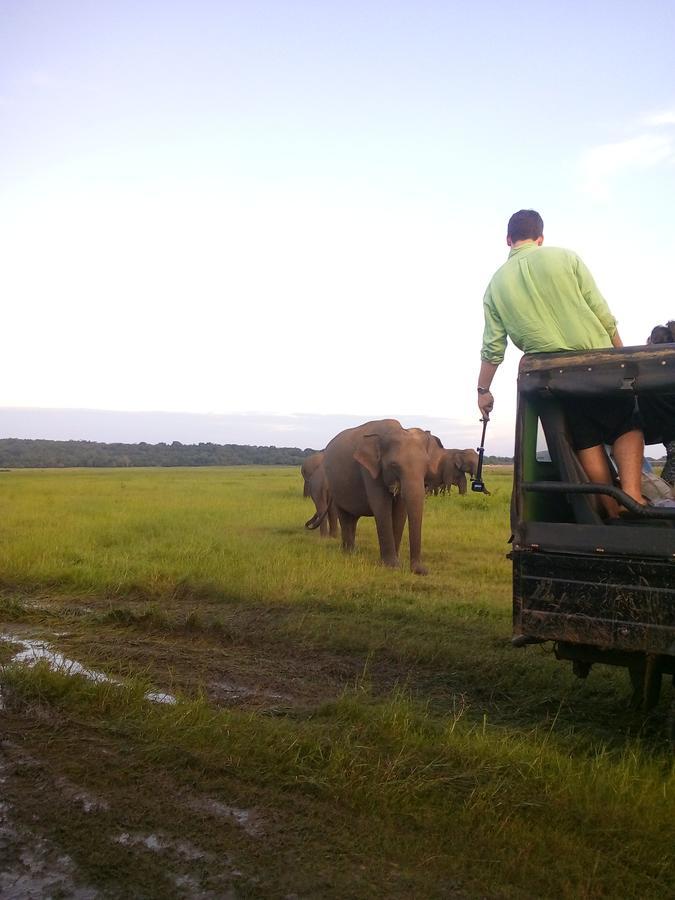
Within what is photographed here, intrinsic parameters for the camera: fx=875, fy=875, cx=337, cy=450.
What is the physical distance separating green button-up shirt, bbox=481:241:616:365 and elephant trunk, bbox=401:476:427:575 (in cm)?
606

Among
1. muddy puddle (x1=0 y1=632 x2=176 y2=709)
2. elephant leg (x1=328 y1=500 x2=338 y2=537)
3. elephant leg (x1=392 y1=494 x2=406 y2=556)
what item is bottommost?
muddy puddle (x1=0 y1=632 x2=176 y2=709)

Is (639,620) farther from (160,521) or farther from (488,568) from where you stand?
(160,521)

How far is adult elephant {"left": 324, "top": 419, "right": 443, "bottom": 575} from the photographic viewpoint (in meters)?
11.0

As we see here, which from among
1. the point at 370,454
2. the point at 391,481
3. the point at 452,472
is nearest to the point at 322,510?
the point at 370,454

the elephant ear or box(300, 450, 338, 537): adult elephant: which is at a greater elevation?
the elephant ear

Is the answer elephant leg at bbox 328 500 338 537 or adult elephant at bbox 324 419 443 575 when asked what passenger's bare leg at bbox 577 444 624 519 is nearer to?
adult elephant at bbox 324 419 443 575

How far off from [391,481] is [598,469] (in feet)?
23.4

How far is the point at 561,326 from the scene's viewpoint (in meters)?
4.67

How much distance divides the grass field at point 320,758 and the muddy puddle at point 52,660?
0.06 m

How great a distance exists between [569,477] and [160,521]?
1305 centimetres

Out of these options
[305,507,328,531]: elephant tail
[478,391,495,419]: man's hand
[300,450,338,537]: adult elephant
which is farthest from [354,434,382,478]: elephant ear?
[478,391,495,419]: man's hand

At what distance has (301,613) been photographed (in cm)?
783

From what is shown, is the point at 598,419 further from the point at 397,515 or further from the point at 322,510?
the point at 322,510

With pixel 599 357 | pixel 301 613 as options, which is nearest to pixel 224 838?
pixel 599 357
